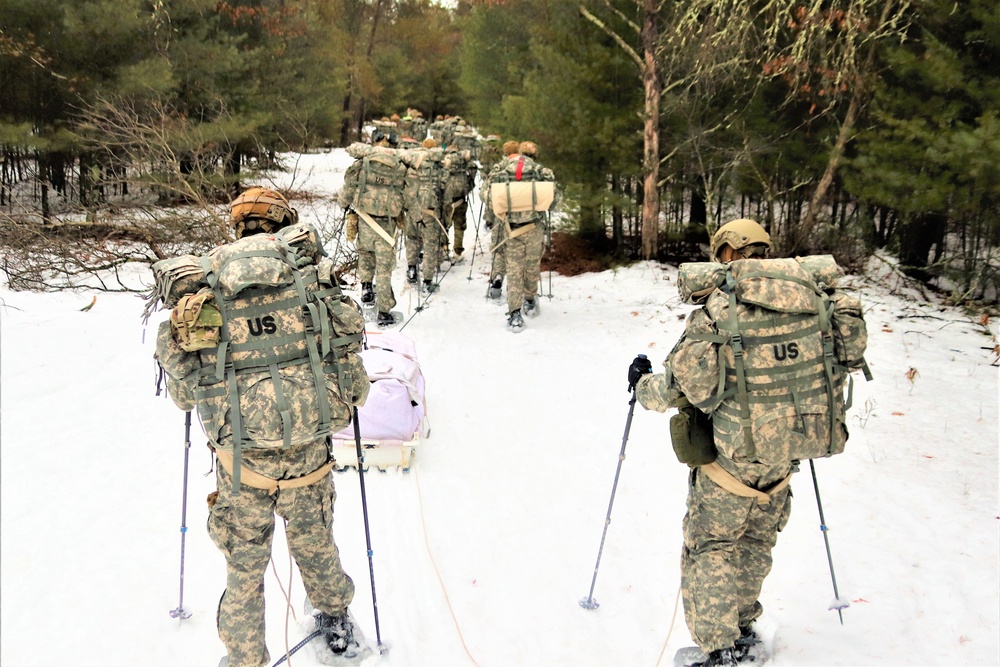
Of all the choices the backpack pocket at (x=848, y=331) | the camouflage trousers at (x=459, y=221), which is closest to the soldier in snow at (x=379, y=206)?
the camouflage trousers at (x=459, y=221)

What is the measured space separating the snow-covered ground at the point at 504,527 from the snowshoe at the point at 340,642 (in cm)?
13

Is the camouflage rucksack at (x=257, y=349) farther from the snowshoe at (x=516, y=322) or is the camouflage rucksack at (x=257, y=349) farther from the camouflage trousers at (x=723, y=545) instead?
the snowshoe at (x=516, y=322)

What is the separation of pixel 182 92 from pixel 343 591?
13.8 m

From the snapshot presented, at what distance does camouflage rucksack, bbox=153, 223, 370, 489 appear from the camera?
115 inches

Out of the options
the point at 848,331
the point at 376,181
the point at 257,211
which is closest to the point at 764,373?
the point at 848,331

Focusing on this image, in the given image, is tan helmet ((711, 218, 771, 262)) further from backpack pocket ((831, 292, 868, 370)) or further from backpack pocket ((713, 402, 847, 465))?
backpack pocket ((713, 402, 847, 465))

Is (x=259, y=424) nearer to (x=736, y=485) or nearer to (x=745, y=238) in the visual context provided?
(x=736, y=485)

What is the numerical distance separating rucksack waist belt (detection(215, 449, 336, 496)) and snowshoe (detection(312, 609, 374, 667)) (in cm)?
86

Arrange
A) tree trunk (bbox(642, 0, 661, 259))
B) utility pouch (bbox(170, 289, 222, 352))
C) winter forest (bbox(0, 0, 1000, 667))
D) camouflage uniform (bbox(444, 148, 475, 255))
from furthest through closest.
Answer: camouflage uniform (bbox(444, 148, 475, 255))
tree trunk (bbox(642, 0, 661, 259))
winter forest (bbox(0, 0, 1000, 667))
utility pouch (bbox(170, 289, 222, 352))

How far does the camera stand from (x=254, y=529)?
3150 mm

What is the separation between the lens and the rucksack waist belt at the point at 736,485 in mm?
3180

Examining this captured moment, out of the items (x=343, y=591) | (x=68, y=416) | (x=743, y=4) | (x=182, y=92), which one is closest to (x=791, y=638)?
(x=343, y=591)

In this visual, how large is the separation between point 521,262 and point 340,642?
20.0 ft

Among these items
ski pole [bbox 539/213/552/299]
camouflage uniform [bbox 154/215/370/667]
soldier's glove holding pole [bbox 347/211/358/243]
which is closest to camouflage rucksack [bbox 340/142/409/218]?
soldier's glove holding pole [bbox 347/211/358/243]
